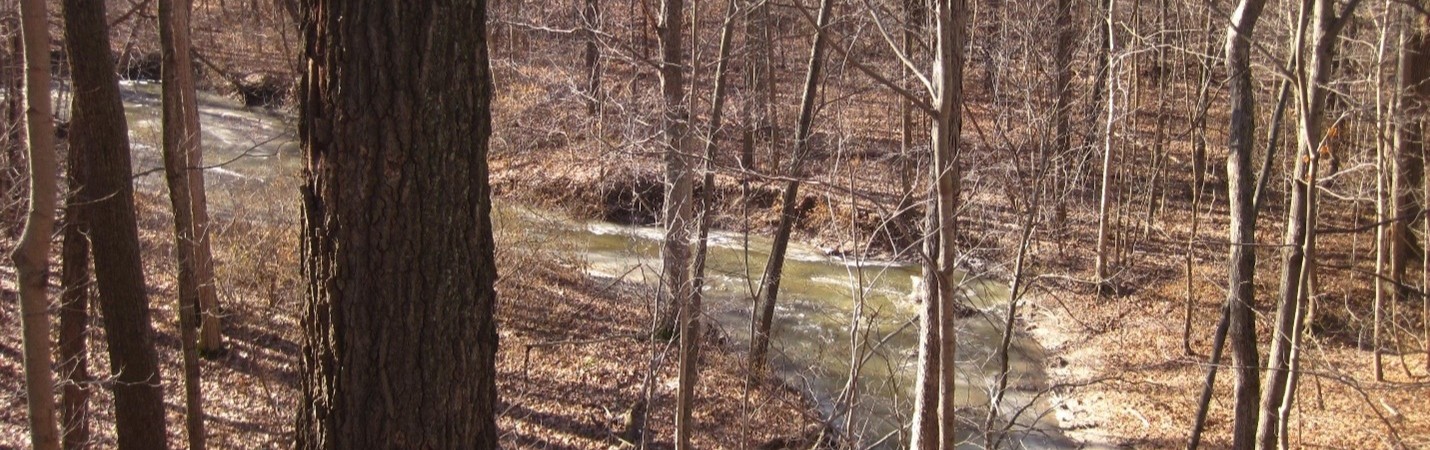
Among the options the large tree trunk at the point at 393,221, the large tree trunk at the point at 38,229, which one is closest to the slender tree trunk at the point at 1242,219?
the large tree trunk at the point at 393,221

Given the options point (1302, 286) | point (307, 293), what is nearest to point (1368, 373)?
point (1302, 286)

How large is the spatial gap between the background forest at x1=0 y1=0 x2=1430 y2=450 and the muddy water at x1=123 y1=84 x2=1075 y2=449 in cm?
10

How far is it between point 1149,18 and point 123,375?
18.0m

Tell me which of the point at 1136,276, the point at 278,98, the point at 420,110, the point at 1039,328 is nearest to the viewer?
the point at 420,110

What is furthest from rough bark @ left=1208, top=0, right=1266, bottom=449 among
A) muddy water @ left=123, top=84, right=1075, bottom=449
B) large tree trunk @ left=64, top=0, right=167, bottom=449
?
large tree trunk @ left=64, top=0, right=167, bottom=449

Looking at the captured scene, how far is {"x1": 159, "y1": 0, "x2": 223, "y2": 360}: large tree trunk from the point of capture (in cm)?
962

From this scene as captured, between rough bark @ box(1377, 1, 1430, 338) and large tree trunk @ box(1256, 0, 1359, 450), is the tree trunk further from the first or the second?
rough bark @ box(1377, 1, 1430, 338)

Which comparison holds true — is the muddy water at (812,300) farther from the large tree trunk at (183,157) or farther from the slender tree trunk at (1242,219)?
the slender tree trunk at (1242,219)

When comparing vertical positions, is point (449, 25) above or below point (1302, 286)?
above

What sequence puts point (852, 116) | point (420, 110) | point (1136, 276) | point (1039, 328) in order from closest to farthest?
point (420, 110), point (1039, 328), point (1136, 276), point (852, 116)

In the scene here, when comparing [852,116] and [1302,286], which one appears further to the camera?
[852,116]

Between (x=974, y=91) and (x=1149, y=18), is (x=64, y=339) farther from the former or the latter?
(x=974, y=91)

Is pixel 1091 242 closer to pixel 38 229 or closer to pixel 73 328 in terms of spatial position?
pixel 73 328

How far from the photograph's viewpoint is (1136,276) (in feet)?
58.6
